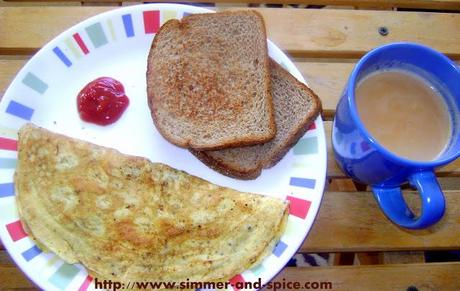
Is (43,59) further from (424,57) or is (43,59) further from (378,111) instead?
(424,57)

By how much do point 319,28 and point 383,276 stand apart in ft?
2.48

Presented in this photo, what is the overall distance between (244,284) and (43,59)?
0.79m

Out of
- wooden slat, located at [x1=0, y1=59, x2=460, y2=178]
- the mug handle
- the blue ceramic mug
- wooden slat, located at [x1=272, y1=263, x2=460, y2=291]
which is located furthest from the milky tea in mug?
wooden slat, located at [x1=272, y1=263, x2=460, y2=291]

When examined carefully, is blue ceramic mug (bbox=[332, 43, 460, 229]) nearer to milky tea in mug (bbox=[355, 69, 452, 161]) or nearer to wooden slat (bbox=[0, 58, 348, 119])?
milky tea in mug (bbox=[355, 69, 452, 161])

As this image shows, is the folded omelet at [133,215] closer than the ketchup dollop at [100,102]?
Yes

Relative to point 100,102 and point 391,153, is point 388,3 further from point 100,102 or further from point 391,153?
point 100,102

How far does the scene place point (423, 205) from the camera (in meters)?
1.05

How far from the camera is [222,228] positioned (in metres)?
1.23

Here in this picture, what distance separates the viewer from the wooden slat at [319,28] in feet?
4.78

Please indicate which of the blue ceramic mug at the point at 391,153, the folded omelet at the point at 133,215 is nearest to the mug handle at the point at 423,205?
the blue ceramic mug at the point at 391,153

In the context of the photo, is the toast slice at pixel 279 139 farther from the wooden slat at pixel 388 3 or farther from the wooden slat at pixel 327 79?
the wooden slat at pixel 388 3

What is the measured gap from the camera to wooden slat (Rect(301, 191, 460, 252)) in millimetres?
1361

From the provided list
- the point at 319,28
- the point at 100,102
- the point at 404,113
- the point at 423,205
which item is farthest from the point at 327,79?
the point at 100,102

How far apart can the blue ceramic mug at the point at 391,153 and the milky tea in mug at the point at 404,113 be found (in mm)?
19
